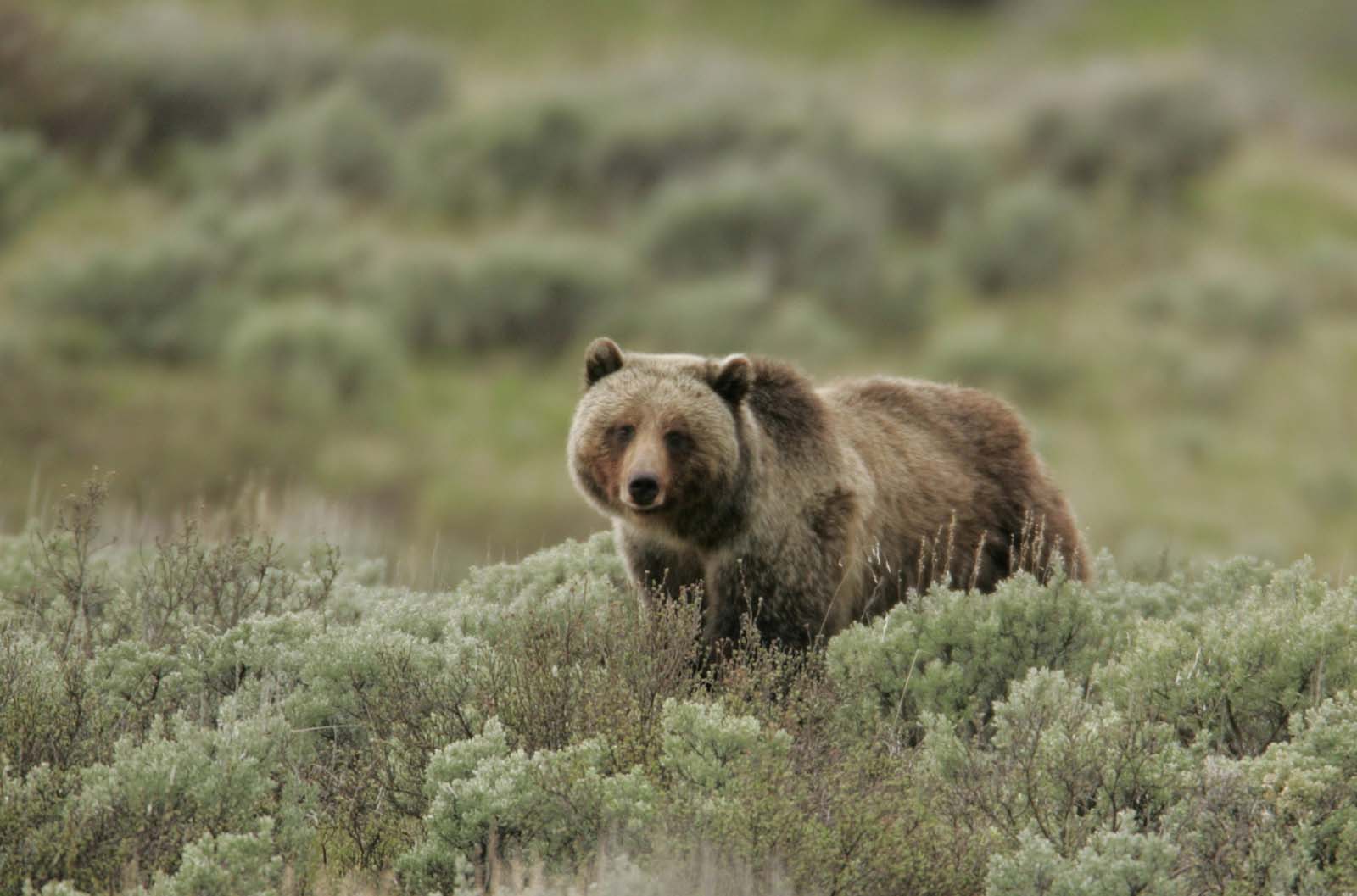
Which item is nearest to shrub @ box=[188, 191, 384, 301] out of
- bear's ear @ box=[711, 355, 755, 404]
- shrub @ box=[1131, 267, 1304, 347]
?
shrub @ box=[1131, 267, 1304, 347]

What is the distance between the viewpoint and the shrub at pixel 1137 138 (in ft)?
94.5

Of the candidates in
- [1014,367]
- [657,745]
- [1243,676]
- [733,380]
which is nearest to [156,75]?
[1014,367]

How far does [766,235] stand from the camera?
79.4ft

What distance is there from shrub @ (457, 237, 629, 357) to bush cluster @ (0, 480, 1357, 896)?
585 inches

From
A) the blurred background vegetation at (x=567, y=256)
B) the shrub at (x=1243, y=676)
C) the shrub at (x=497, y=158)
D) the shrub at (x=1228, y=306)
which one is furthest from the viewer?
the shrub at (x=1228, y=306)

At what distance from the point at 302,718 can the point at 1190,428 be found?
19.7m

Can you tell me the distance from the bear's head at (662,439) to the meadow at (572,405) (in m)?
A: 0.47

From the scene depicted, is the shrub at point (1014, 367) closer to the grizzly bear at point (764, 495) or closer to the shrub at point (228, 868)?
the grizzly bear at point (764, 495)

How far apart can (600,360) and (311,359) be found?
43.9 ft

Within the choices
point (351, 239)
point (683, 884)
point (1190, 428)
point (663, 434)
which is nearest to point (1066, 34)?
point (1190, 428)

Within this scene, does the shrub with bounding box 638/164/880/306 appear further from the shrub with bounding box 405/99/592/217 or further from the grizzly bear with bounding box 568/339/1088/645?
the grizzly bear with bounding box 568/339/1088/645

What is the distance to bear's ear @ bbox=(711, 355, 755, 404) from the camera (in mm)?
6539

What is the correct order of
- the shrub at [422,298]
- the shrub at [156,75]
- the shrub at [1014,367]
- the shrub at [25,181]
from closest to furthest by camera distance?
1. the shrub at [25,181]
2. the shrub at [156,75]
3. the shrub at [422,298]
4. the shrub at [1014,367]

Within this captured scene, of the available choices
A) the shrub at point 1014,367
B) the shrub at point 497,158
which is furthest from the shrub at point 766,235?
the shrub at point 1014,367
